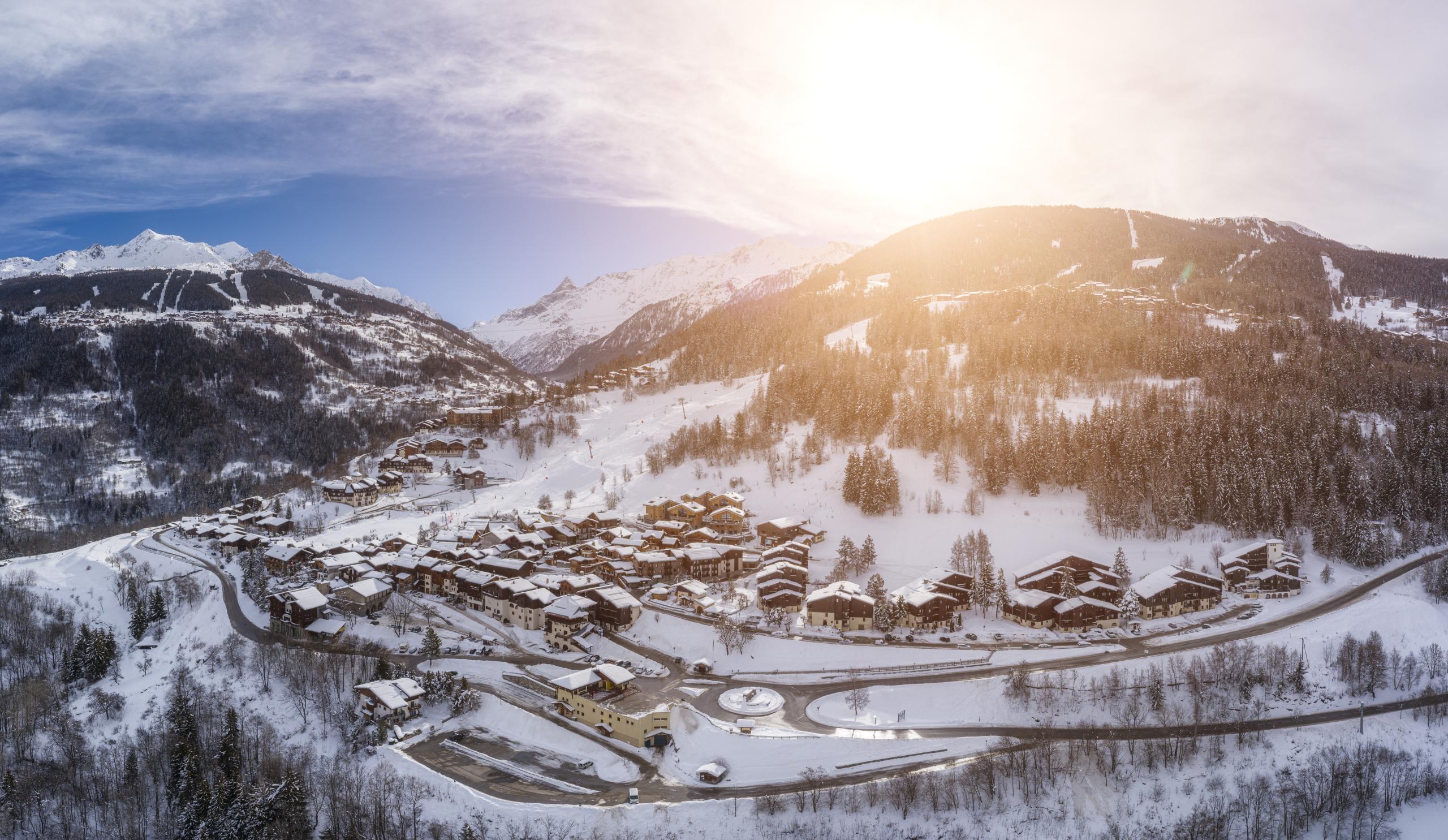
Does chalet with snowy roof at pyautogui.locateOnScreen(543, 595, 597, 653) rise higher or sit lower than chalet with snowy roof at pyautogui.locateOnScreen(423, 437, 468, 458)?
lower

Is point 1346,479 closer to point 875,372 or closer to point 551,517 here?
point 875,372

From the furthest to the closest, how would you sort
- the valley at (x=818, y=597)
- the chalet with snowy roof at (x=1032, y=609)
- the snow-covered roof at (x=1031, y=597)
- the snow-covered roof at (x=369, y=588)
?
the snow-covered roof at (x=369, y=588) → the snow-covered roof at (x=1031, y=597) → the chalet with snowy roof at (x=1032, y=609) → the valley at (x=818, y=597)

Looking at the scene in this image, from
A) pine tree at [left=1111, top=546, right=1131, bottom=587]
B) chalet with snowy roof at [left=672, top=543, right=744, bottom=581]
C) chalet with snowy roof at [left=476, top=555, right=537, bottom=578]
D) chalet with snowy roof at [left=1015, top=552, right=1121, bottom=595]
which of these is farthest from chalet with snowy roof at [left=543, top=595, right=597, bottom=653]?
pine tree at [left=1111, top=546, right=1131, bottom=587]

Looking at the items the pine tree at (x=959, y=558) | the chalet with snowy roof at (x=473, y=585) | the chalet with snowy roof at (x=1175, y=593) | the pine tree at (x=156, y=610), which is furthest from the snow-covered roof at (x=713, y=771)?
the pine tree at (x=156, y=610)

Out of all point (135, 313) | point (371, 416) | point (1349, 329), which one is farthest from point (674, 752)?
point (135, 313)

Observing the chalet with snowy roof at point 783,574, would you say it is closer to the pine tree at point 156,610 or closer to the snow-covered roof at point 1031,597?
the snow-covered roof at point 1031,597

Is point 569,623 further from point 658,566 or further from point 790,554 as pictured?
point 790,554

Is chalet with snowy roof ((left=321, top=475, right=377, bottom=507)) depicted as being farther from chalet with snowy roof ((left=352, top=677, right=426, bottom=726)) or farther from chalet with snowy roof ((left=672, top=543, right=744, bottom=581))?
chalet with snowy roof ((left=352, top=677, right=426, bottom=726))

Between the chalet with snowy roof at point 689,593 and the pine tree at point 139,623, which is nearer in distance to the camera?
the pine tree at point 139,623
